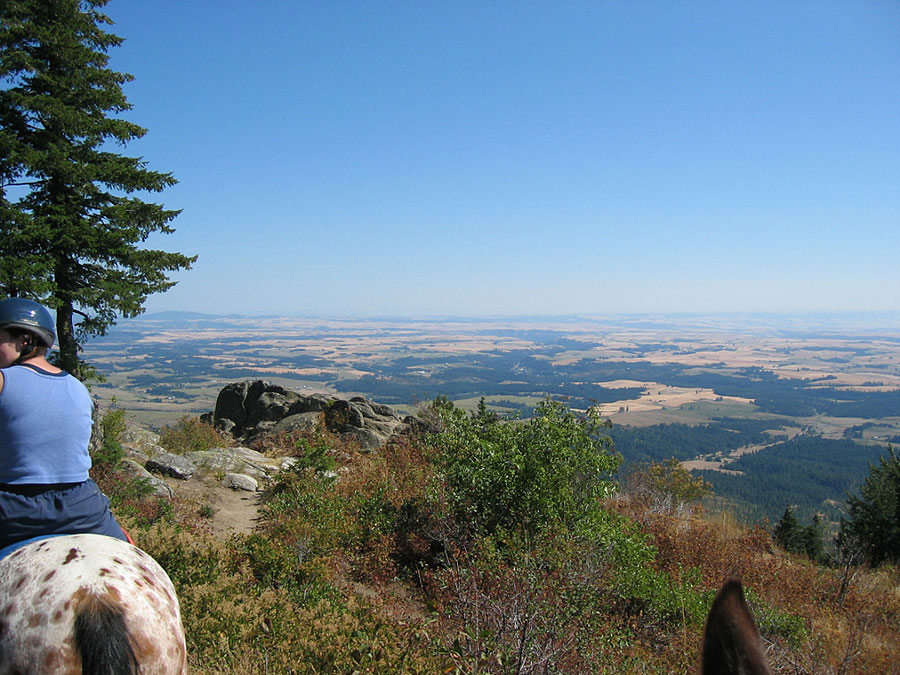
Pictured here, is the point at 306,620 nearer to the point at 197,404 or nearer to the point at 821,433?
the point at 197,404

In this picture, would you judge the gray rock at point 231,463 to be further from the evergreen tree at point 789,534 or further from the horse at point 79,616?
the evergreen tree at point 789,534

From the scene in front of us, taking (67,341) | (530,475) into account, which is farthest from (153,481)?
(530,475)

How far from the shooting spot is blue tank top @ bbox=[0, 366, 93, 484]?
281cm

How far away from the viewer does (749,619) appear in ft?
3.28

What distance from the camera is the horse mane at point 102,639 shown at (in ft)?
7.91

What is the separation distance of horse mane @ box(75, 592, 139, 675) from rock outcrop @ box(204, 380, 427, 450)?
46.6ft

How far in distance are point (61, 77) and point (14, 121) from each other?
145 centimetres

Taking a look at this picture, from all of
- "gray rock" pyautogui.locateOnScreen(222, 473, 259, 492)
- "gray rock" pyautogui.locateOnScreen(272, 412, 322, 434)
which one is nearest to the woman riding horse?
"gray rock" pyautogui.locateOnScreen(222, 473, 259, 492)

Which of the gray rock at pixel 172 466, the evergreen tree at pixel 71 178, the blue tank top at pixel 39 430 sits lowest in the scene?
the gray rock at pixel 172 466

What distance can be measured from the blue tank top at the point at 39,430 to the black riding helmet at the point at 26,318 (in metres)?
0.23

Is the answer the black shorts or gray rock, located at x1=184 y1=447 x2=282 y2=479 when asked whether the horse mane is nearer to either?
the black shorts

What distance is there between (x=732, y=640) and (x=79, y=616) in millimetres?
2951

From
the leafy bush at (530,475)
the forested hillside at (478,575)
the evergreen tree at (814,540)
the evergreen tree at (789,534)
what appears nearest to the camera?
the forested hillside at (478,575)

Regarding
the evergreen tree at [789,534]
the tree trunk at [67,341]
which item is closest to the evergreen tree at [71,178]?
the tree trunk at [67,341]
